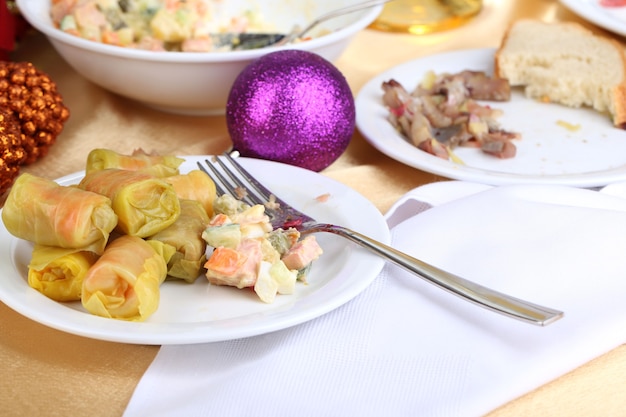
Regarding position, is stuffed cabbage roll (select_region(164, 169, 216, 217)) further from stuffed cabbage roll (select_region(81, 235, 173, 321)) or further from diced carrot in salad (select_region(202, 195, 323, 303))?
Answer: stuffed cabbage roll (select_region(81, 235, 173, 321))

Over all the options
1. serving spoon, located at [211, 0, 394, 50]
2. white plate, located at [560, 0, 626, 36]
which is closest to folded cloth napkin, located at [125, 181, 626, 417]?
serving spoon, located at [211, 0, 394, 50]

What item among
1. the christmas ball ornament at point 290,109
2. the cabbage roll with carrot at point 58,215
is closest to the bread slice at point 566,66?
the christmas ball ornament at point 290,109

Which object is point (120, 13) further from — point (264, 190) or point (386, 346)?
point (386, 346)

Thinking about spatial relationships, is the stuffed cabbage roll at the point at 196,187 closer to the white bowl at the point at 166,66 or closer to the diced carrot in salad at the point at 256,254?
the diced carrot in salad at the point at 256,254

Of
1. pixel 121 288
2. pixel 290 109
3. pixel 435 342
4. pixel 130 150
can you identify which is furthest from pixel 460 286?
pixel 130 150

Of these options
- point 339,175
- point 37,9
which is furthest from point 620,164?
point 37,9

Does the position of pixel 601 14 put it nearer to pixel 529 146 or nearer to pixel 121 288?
pixel 529 146

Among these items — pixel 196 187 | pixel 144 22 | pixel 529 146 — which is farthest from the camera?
pixel 144 22

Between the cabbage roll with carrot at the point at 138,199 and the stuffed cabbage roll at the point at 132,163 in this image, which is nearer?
the cabbage roll with carrot at the point at 138,199
